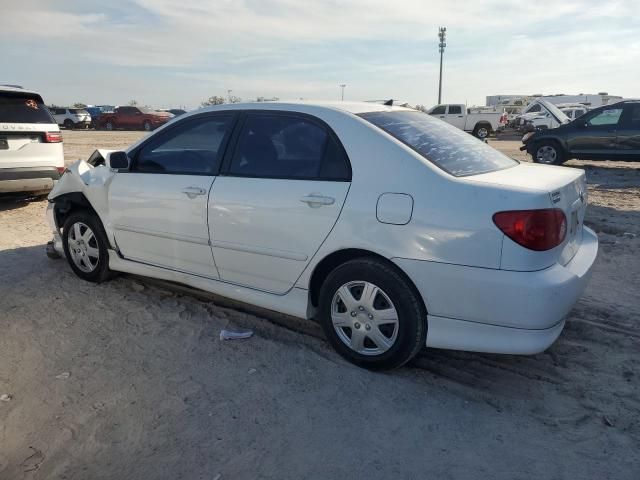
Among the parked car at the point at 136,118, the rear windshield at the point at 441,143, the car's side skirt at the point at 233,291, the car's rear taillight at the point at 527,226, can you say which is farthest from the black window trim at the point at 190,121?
the parked car at the point at 136,118

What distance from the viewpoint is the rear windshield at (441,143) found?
3.23m

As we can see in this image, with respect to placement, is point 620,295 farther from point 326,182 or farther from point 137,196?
point 137,196

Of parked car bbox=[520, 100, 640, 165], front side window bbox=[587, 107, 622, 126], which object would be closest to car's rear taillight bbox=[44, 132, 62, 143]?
parked car bbox=[520, 100, 640, 165]

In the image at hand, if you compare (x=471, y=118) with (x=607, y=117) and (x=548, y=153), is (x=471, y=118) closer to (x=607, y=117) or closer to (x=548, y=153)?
(x=548, y=153)

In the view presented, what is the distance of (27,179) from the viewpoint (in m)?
7.59

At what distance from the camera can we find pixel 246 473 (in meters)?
2.50

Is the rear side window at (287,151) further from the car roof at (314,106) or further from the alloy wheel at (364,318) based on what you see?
the alloy wheel at (364,318)

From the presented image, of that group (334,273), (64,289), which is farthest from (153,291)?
(334,273)

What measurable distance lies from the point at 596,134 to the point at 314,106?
1175cm

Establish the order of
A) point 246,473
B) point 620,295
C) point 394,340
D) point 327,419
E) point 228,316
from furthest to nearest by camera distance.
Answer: point 620,295 → point 228,316 → point 394,340 → point 327,419 → point 246,473

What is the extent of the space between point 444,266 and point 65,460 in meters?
2.19

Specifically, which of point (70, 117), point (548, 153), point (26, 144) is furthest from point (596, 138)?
point (70, 117)

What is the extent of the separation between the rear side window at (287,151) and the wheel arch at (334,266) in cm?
47

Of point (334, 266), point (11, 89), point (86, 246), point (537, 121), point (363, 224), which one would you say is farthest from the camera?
point (537, 121)
